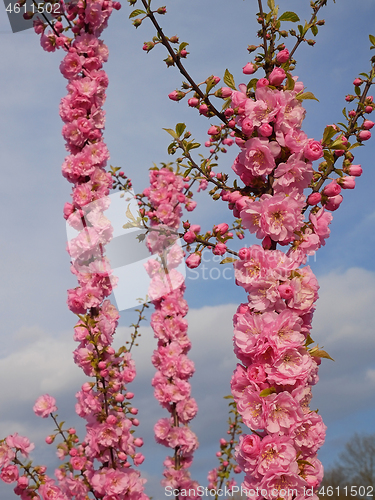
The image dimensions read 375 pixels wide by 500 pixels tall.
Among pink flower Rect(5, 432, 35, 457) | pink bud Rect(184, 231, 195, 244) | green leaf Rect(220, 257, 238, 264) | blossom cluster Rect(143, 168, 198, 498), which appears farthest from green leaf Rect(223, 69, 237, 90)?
pink flower Rect(5, 432, 35, 457)

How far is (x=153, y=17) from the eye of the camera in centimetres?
296

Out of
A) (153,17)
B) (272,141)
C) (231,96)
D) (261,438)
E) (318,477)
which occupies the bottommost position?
(318,477)

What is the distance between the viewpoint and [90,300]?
4.18 m

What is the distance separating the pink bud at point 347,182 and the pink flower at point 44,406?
3903 mm

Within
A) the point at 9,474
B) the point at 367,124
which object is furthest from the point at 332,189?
the point at 9,474

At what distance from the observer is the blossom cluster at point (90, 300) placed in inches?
160

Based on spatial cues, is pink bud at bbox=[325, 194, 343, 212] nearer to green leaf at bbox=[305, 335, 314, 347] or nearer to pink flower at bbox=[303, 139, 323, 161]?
pink flower at bbox=[303, 139, 323, 161]

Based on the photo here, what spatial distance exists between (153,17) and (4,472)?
420cm

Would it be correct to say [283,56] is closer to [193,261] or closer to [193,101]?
[193,101]

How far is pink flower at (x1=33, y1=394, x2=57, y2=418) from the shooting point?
16.2 feet

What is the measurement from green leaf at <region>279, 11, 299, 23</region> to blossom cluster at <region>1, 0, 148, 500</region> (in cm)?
212

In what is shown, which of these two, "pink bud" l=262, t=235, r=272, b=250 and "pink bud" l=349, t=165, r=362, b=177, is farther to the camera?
"pink bud" l=349, t=165, r=362, b=177

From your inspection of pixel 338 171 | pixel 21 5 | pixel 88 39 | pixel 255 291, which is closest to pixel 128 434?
pixel 255 291

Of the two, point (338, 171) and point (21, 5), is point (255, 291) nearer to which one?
point (338, 171)
